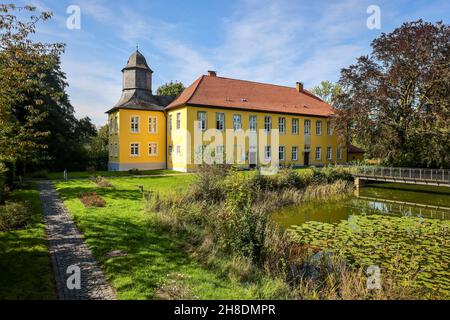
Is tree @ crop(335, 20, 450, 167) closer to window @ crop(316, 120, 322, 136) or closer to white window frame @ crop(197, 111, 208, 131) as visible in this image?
window @ crop(316, 120, 322, 136)

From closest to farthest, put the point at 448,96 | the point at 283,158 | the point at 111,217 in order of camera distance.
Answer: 1. the point at 111,217
2. the point at 448,96
3. the point at 283,158

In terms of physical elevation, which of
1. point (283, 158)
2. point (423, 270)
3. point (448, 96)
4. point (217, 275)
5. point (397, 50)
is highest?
point (397, 50)

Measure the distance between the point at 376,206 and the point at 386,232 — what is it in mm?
7379

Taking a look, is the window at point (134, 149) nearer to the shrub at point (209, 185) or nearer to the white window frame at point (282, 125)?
the white window frame at point (282, 125)

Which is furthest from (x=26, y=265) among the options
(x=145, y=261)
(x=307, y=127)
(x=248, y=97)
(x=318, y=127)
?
(x=318, y=127)

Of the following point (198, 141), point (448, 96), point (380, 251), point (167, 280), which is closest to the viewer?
point (167, 280)

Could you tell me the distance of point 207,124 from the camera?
27531mm

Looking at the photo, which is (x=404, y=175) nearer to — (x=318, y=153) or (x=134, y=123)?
(x=318, y=153)

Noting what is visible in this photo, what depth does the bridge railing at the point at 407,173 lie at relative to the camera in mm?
20391

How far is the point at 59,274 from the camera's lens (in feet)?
20.6

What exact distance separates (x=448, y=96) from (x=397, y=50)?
16.7ft

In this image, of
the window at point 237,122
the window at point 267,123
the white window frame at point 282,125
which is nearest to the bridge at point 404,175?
the white window frame at point 282,125
